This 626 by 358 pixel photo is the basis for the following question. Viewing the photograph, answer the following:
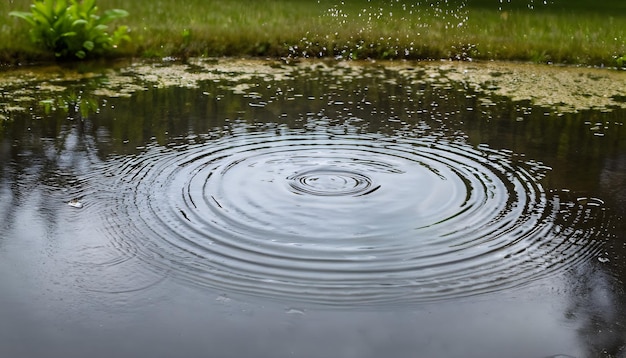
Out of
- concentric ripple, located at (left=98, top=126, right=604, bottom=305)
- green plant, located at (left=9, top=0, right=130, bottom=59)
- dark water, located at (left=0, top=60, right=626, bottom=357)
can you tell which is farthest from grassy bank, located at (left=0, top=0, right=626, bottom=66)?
concentric ripple, located at (left=98, top=126, right=604, bottom=305)

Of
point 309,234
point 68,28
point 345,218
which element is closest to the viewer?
point 309,234

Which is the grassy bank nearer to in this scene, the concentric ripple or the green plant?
the green plant

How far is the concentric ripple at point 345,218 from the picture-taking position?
3.22 metres

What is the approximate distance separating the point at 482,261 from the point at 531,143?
7.87 feet

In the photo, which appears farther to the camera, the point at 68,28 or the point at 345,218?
the point at 68,28

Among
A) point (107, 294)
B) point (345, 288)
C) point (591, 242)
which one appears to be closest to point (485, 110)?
point (591, 242)

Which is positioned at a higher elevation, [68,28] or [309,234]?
[68,28]

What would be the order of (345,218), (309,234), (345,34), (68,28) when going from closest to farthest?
(309,234) → (345,218) → (68,28) → (345,34)

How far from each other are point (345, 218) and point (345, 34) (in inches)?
229

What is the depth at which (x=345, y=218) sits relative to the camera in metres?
3.92

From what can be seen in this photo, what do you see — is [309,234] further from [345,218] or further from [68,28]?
[68,28]

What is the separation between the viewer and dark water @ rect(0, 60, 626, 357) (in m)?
2.78

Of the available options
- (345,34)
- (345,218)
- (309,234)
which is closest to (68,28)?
(345,34)

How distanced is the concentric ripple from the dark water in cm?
1
